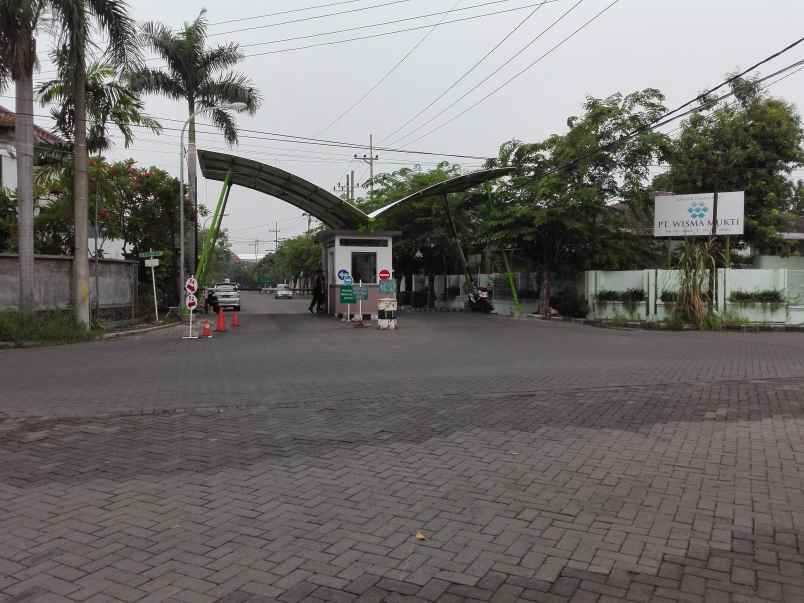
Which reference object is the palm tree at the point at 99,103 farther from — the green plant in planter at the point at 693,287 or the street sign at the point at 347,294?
the green plant in planter at the point at 693,287

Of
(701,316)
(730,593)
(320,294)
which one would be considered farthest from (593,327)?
(730,593)

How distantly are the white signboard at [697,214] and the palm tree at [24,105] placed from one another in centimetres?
2044

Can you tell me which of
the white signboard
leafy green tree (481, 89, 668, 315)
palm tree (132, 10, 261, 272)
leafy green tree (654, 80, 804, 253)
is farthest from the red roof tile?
leafy green tree (654, 80, 804, 253)

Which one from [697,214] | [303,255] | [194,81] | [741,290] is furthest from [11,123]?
[303,255]

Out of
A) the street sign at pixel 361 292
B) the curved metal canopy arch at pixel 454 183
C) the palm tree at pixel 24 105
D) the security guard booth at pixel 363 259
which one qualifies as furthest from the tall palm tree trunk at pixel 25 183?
the curved metal canopy arch at pixel 454 183

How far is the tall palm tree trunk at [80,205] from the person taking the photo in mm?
18000

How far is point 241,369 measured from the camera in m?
Answer: 12.1

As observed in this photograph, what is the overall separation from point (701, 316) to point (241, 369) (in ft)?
52.9

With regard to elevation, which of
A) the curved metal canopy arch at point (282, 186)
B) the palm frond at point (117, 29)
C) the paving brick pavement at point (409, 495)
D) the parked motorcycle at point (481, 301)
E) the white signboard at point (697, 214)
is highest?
the palm frond at point (117, 29)

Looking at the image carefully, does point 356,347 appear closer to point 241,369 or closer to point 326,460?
point 241,369

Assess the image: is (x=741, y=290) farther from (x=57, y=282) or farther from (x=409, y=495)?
(x=57, y=282)

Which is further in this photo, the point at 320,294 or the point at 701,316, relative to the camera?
the point at 320,294

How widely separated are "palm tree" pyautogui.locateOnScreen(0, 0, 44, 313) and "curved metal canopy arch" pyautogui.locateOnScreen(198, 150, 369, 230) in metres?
7.73

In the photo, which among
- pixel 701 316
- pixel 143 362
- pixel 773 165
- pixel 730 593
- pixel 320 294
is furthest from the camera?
pixel 320 294
